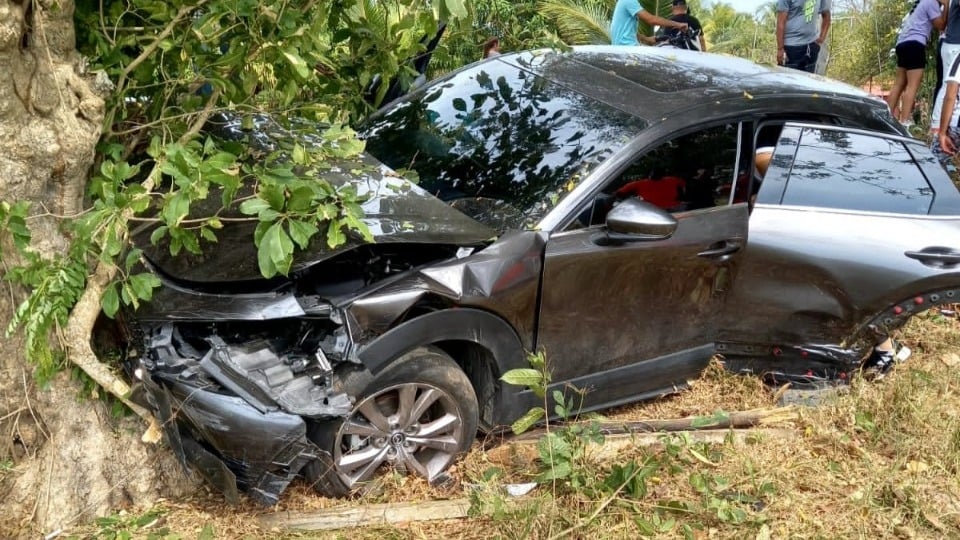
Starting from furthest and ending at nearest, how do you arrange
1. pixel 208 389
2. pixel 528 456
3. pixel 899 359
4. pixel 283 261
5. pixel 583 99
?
pixel 899 359
pixel 583 99
pixel 528 456
pixel 208 389
pixel 283 261

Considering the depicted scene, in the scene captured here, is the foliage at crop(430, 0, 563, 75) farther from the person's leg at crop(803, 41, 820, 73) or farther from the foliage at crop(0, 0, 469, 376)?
the foliage at crop(0, 0, 469, 376)

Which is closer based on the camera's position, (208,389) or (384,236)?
(208,389)

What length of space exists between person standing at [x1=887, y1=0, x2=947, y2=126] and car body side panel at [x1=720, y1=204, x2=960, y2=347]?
12.3 feet

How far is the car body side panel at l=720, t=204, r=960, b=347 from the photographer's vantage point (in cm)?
362

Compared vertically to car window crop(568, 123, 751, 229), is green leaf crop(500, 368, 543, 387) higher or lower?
lower

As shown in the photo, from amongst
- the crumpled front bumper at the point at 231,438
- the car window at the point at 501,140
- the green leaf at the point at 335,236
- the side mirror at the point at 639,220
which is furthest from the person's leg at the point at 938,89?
the crumpled front bumper at the point at 231,438

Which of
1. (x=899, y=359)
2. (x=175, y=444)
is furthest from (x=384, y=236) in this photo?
(x=899, y=359)

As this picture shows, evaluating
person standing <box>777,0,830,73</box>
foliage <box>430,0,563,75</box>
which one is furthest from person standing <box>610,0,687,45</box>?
person standing <box>777,0,830,73</box>

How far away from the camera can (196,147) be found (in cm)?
281

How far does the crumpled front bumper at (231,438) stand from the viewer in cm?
256

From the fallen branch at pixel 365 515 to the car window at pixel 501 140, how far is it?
1.09 meters

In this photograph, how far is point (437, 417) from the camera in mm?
3158

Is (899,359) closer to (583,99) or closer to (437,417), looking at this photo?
(583,99)

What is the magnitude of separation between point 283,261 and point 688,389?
2171mm
